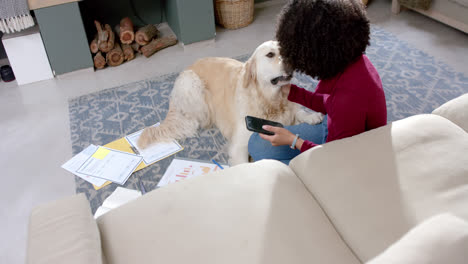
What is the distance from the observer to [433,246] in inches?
27.3

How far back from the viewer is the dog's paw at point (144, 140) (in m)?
2.26

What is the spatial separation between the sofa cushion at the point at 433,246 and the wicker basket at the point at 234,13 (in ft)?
10.4

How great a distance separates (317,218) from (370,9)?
11.2 feet

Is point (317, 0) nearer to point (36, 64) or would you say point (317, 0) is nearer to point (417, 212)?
point (417, 212)

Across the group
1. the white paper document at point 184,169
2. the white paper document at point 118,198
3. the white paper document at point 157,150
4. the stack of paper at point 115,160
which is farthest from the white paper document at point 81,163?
the white paper document at point 184,169

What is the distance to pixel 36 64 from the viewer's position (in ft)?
10.2

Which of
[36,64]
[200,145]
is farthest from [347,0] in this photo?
[36,64]

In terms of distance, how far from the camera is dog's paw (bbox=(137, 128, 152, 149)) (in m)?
2.26

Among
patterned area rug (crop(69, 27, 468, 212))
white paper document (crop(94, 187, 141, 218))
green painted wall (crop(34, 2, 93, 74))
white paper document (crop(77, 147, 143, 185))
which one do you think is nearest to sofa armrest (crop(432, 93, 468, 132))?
patterned area rug (crop(69, 27, 468, 212))

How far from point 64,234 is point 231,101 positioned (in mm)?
1335

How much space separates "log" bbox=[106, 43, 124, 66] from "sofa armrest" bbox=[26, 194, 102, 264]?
7.79 ft

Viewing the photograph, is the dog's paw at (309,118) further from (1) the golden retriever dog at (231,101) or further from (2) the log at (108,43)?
(2) the log at (108,43)

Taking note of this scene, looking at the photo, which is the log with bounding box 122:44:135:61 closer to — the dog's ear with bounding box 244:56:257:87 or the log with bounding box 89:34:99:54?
the log with bounding box 89:34:99:54

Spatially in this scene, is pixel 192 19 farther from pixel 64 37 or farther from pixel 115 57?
pixel 64 37
